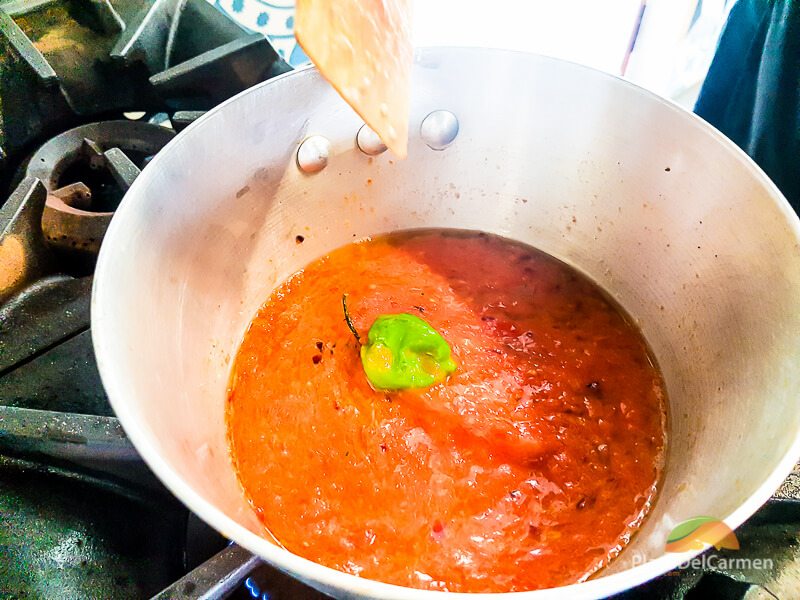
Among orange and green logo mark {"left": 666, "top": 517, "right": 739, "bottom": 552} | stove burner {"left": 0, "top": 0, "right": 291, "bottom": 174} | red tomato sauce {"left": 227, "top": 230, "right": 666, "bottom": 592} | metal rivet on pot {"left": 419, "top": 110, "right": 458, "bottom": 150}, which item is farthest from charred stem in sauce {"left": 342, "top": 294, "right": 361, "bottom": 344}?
orange and green logo mark {"left": 666, "top": 517, "right": 739, "bottom": 552}

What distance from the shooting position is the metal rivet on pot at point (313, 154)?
51.8 inches

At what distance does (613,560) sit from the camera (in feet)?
3.26

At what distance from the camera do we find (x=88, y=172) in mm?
1419

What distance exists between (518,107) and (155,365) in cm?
99

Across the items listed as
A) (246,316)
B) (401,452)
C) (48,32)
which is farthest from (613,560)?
(48,32)

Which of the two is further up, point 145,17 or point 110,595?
point 145,17

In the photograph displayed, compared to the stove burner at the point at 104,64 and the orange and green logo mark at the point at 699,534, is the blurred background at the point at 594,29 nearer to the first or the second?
the stove burner at the point at 104,64

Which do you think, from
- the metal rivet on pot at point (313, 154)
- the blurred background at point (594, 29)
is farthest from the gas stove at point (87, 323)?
the blurred background at point (594, 29)

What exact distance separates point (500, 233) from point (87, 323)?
40.7 inches

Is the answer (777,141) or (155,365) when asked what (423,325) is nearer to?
(155,365)

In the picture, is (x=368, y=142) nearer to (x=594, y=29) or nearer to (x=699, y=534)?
(x=594, y=29)

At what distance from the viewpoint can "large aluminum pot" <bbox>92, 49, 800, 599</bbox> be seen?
0.87 m

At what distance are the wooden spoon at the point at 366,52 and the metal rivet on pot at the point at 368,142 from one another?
342mm

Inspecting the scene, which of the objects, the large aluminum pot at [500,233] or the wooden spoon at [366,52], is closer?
the wooden spoon at [366,52]
